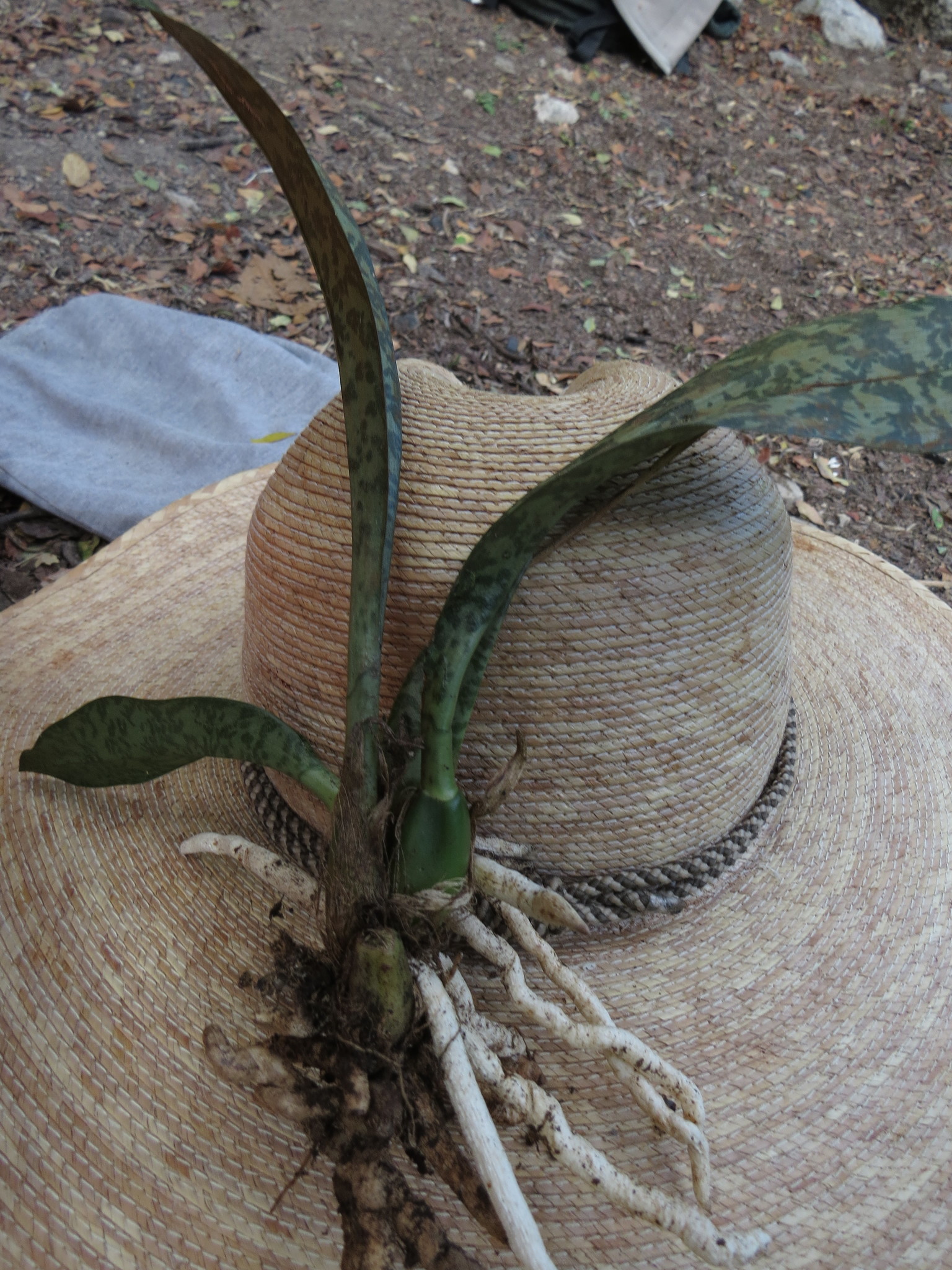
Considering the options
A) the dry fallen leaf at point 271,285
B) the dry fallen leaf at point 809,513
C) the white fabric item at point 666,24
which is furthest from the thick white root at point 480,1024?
the white fabric item at point 666,24

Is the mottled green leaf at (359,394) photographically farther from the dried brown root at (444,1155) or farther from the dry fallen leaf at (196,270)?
the dry fallen leaf at (196,270)

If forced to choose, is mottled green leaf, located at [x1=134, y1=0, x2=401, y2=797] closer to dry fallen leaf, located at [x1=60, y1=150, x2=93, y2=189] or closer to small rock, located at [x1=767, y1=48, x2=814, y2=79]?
dry fallen leaf, located at [x1=60, y1=150, x2=93, y2=189]

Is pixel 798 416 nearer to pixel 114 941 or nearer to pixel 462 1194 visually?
pixel 462 1194

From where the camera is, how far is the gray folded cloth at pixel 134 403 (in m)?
1.97

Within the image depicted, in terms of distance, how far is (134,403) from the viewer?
220cm

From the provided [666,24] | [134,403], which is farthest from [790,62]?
[134,403]

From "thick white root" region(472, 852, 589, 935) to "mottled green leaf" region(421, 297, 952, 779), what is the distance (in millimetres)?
146

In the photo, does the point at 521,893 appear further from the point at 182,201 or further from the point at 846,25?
the point at 846,25

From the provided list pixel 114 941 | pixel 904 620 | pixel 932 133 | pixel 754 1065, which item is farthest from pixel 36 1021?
pixel 932 133

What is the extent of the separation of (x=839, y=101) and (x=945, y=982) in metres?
4.61

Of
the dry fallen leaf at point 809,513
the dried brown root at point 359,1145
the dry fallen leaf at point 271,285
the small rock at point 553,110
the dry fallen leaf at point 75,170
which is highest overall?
the dried brown root at point 359,1145

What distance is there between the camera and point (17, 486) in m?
1.97

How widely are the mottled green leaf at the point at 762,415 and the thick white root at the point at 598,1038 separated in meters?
0.20

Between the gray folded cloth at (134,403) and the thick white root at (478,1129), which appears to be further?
the gray folded cloth at (134,403)
